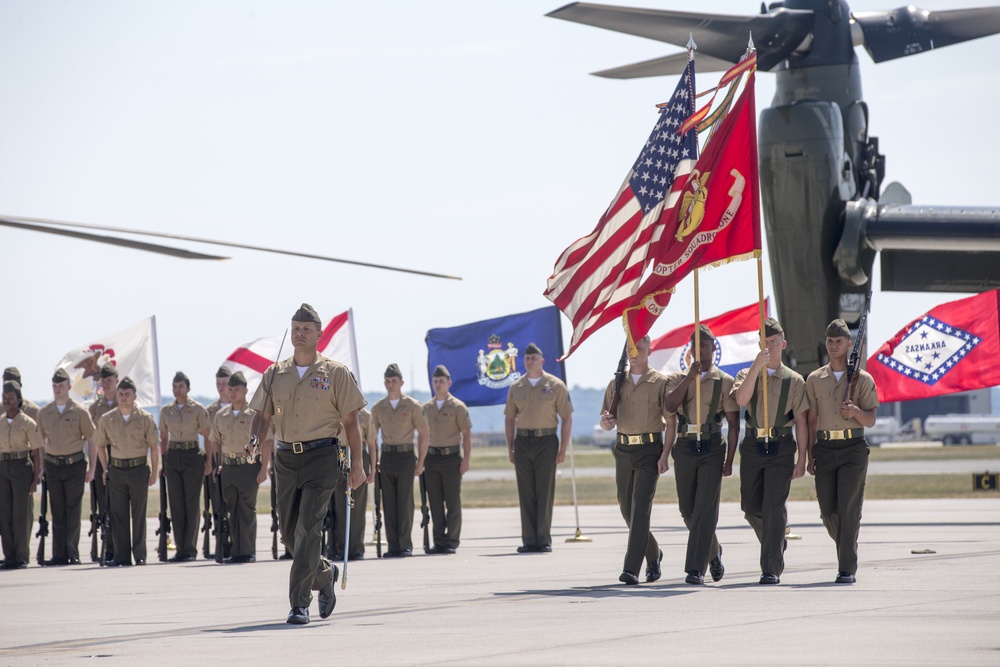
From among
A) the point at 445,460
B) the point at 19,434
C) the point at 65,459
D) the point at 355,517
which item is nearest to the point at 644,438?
the point at 355,517

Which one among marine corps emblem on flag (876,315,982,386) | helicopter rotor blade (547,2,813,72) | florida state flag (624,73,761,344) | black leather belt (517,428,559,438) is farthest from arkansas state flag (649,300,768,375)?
florida state flag (624,73,761,344)

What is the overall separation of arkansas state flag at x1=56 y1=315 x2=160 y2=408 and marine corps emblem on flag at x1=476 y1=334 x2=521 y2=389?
4.33m

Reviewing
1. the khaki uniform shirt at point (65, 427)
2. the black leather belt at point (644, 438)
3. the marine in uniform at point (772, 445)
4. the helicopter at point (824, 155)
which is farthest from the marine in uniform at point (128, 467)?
the helicopter at point (824, 155)

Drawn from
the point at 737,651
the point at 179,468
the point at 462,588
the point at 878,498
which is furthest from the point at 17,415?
the point at 878,498

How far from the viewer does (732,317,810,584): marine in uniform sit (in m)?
10.2

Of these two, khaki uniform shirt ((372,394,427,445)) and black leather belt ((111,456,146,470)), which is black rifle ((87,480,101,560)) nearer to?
black leather belt ((111,456,146,470))

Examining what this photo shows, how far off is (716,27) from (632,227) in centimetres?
634

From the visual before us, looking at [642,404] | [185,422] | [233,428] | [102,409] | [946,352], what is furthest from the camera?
[946,352]

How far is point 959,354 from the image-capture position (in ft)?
57.0

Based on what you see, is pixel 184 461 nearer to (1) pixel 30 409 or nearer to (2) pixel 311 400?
(1) pixel 30 409

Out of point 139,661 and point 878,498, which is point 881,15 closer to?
point 878,498

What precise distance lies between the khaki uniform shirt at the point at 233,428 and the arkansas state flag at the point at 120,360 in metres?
3.46

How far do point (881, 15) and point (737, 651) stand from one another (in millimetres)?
12435

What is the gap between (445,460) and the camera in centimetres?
1594
